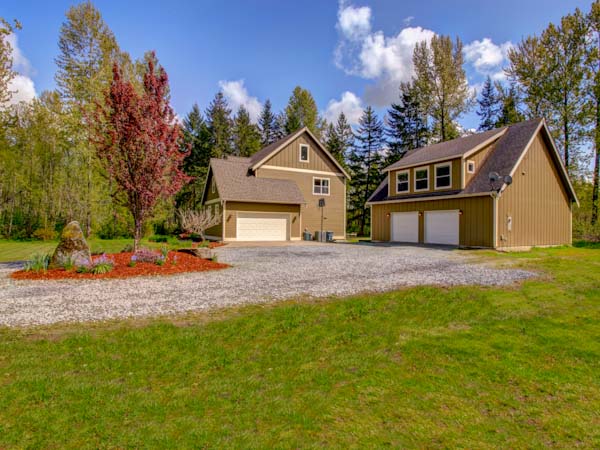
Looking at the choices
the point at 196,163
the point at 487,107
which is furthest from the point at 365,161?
the point at 196,163

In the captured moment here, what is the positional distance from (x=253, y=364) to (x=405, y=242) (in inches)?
733

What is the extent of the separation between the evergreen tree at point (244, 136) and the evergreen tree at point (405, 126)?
15.9m

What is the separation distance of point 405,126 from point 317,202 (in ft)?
53.6

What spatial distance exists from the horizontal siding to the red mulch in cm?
1428

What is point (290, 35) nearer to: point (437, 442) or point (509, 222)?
point (509, 222)

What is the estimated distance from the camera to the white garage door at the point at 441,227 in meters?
18.3

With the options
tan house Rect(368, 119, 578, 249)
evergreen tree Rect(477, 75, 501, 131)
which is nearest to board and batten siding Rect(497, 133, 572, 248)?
tan house Rect(368, 119, 578, 249)

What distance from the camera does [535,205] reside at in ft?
58.6

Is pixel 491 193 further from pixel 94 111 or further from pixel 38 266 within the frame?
pixel 94 111

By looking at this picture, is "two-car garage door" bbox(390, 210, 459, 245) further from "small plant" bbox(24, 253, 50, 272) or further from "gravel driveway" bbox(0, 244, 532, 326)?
"small plant" bbox(24, 253, 50, 272)

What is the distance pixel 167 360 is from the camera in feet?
12.4

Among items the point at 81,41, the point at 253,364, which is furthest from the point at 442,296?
the point at 81,41

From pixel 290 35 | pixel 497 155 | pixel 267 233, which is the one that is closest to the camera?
pixel 290 35

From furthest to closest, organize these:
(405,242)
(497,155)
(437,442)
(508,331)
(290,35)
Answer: (405,242) < (497,155) < (290,35) < (508,331) < (437,442)
